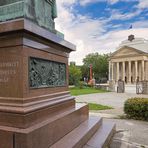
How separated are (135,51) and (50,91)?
74.2 m

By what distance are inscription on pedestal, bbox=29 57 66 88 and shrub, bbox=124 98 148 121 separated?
505 centimetres

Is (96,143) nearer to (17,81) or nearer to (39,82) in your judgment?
(39,82)

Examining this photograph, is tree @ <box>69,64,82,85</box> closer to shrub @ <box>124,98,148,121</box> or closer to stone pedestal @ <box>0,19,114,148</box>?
shrub @ <box>124,98,148,121</box>

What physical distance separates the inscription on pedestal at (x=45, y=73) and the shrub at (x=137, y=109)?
5.05 metres

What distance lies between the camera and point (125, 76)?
80.8 metres

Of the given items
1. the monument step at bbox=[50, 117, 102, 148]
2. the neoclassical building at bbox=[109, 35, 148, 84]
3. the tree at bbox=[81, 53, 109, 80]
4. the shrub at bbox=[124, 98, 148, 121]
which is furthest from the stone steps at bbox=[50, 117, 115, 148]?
the tree at bbox=[81, 53, 109, 80]

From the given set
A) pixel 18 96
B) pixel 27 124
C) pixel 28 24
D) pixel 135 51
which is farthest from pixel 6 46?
pixel 135 51

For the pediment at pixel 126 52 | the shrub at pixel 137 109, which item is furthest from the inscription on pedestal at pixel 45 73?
the pediment at pixel 126 52

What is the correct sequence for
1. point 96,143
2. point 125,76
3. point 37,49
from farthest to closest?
point 125,76, point 96,143, point 37,49

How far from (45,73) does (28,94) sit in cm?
82

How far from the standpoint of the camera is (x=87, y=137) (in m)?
4.98

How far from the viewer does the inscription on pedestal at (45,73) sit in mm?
4008

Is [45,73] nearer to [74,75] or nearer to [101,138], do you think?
[101,138]

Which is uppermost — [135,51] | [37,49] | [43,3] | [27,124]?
[135,51]
